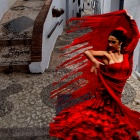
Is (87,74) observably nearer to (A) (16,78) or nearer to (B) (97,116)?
(B) (97,116)

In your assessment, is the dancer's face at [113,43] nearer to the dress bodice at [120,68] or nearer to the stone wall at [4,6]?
the dress bodice at [120,68]

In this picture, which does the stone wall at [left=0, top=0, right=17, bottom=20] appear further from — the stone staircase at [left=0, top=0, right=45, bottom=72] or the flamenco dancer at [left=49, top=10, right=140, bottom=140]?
the flamenco dancer at [left=49, top=10, right=140, bottom=140]

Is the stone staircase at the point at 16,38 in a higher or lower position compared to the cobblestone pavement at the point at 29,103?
higher

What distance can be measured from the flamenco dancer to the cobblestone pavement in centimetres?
88

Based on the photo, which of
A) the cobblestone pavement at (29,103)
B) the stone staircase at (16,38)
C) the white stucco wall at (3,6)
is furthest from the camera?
the white stucco wall at (3,6)

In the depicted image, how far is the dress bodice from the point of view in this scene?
1878 millimetres

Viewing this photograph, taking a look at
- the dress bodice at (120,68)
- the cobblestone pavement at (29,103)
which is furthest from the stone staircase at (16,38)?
the dress bodice at (120,68)

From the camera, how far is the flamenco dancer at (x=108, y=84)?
1883 mm

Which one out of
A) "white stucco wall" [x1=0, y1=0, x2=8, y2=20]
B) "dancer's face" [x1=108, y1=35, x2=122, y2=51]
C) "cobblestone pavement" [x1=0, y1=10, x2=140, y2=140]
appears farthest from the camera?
"white stucco wall" [x1=0, y1=0, x2=8, y2=20]

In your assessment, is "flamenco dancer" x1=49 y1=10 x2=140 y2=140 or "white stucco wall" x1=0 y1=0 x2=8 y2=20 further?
"white stucco wall" x1=0 y1=0 x2=8 y2=20

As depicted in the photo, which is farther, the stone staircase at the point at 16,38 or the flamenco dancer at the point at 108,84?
the stone staircase at the point at 16,38

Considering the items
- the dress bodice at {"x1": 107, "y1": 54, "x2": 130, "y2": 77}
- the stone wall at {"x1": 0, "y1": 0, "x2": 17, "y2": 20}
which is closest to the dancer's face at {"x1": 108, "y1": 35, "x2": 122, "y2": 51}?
the dress bodice at {"x1": 107, "y1": 54, "x2": 130, "y2": 77}

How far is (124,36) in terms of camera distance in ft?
6.15

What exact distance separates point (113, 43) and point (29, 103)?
235 cm
